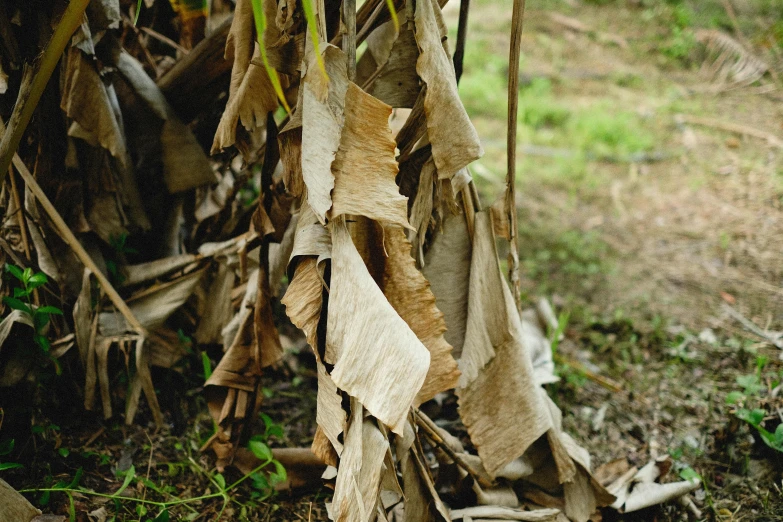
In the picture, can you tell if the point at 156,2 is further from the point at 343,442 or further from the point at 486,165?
the point at 486,165

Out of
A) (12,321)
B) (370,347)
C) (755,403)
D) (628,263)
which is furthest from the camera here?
(628,263)

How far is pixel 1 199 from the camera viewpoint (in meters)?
1.12

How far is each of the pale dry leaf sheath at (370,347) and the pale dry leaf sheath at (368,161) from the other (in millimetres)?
80

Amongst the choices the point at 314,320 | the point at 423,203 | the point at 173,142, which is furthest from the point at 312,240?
the point at 173,142

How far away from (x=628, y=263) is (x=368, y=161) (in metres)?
1.78

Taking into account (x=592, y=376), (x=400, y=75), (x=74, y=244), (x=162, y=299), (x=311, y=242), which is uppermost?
(x=400, y=75)

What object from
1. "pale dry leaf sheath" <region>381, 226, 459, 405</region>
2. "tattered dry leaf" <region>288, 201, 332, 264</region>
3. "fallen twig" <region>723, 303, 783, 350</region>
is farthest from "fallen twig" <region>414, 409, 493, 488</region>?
"fallen twig" <region>723, 303, 783, 350</region>

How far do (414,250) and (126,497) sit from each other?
2.44 feet

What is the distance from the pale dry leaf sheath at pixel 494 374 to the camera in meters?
1.05

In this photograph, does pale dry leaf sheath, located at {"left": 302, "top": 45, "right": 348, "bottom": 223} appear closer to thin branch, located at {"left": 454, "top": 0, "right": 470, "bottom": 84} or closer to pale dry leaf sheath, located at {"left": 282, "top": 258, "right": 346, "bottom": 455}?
pale dry leaf sheath, located at {"left": 282, "top": 258, "right": 346, "bottom": 455}

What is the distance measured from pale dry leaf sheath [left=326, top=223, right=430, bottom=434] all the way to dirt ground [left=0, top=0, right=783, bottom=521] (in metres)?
0.57

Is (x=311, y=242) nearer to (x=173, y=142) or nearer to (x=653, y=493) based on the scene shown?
(x=173, y=142)

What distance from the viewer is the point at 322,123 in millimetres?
776

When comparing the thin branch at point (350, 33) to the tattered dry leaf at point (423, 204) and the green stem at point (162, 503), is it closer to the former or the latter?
the tattered dry leaf at point (423, 204)
